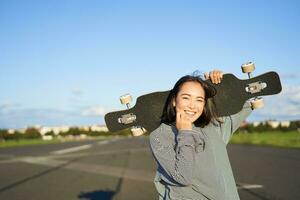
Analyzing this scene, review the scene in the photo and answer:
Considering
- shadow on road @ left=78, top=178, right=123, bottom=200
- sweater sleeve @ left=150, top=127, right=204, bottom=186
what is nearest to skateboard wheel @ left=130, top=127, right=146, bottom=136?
sweater sleeve @ left=150, top=127, right=204, bottom=186

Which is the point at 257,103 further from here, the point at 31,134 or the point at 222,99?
the point at 31,134

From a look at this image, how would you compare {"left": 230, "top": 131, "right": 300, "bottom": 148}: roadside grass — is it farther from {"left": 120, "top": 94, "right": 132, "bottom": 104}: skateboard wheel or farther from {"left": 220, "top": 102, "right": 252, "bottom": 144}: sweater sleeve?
{"left": 120, "top": 94, "right": 132, "bottom": 104}: skateboard wheel

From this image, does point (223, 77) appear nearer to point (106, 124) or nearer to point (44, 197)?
point (106, 124)

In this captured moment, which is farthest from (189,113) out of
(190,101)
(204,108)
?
(204,108)

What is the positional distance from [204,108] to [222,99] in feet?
0.85

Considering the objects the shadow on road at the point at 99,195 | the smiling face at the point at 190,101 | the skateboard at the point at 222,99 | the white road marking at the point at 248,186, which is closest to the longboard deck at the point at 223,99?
the skateboard at the point at 222,99

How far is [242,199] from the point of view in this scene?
29.9ft

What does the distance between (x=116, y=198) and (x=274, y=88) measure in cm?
645

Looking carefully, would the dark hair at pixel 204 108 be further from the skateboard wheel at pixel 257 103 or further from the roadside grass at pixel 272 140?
the roadside grass at pixel 272 140

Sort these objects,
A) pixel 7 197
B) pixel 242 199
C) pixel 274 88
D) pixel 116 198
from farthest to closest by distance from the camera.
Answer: pixel 7 197, pixel 116 198, pixel 242 199, pixel 274 88

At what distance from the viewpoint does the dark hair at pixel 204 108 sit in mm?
3518

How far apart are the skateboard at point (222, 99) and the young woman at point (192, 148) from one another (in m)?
0.21

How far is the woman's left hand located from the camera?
3.85 metres

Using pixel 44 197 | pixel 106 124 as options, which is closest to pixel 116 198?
pixel 44 197
